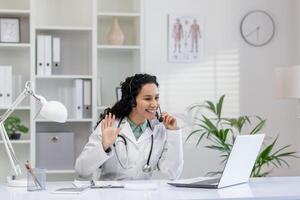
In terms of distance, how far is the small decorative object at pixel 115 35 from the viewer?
4.39m

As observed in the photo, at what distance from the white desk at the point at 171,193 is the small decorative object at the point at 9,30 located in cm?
187

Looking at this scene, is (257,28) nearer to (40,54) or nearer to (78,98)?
(78,98)

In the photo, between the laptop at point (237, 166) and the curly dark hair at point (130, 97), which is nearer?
the laptop at point (237, 166)

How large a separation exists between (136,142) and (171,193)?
83 cm

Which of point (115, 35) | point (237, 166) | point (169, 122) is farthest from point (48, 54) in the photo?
point (237, 166)

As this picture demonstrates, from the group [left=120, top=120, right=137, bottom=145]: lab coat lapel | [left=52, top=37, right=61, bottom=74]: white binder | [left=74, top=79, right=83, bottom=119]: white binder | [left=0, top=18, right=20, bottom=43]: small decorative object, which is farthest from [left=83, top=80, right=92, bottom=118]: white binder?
[left=120, top=120, right=137, bottom=145]: lab coat lapel

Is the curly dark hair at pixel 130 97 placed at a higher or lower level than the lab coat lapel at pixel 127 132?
higher

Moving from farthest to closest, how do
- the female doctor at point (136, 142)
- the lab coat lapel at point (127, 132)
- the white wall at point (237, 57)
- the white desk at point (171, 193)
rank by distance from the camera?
1. the white wall at point (237, 57)
2. the lab coat lapel at point (127, 132)
3. the female doctor at point (136, 142)
4. the white desk at point (171, 193)

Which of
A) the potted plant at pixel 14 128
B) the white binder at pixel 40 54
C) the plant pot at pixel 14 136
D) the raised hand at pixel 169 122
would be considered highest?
the white binder at pixel 40 54

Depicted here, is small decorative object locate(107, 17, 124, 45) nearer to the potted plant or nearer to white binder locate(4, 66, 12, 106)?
white binder locate(4, 66, 12, 106)

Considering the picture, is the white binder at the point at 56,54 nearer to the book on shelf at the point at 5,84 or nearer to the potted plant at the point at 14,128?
the book on shelf at the point at 5,84

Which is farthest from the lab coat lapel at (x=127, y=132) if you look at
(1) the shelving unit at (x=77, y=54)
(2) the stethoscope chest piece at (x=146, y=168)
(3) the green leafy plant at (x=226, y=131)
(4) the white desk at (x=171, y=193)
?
(3) the green leafy plant at (x=226, y=131)

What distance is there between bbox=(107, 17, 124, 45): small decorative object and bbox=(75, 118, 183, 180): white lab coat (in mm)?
1285

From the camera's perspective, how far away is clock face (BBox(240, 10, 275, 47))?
187 inches
